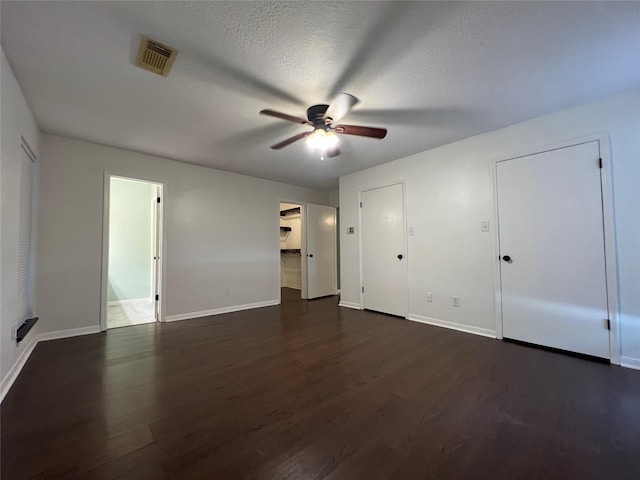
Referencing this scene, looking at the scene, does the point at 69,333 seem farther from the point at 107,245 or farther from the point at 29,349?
the point at 107,245

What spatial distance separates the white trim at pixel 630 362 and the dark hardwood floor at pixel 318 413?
20 centimetres

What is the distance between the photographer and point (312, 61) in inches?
72.4

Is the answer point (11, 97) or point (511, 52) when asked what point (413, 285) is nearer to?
point (511, 52)

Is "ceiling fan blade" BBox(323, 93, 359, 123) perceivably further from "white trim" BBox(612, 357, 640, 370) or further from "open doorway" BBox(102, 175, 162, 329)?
"open doorway" BBox(102, 175, 162, 329)

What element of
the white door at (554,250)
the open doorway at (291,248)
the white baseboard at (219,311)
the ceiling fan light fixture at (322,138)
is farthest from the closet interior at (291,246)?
the white door at (554,250)

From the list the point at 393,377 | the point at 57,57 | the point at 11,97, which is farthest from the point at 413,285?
the point at 11,97

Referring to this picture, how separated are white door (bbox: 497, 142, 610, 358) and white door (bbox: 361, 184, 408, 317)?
1292 millimetres

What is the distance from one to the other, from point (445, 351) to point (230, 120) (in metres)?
3.24

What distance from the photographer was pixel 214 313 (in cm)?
418

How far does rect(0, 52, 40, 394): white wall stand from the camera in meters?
1.81

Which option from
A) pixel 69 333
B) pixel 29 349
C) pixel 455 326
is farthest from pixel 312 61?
pixel 69 333

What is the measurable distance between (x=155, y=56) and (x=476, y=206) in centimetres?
346

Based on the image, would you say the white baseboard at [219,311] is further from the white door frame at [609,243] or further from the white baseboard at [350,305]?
the white door frame at [609,243]

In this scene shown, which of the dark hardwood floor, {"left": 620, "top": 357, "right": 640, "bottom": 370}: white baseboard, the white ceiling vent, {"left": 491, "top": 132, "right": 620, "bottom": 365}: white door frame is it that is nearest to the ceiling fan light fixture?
the white ceiling vent
